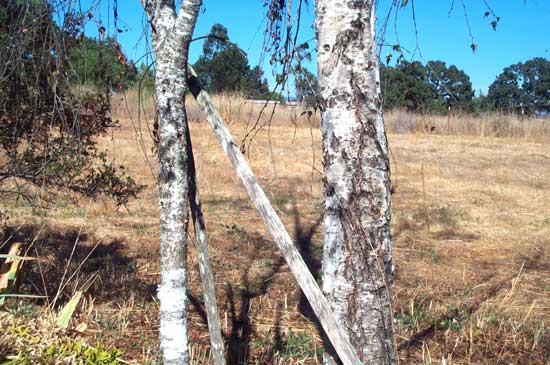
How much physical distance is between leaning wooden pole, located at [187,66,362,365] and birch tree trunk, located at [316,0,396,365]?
0.78ft

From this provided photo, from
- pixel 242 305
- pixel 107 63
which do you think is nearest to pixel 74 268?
pixel 242 305

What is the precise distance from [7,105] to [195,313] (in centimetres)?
211

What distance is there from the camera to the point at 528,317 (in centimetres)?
456

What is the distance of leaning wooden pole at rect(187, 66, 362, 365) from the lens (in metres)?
2.09

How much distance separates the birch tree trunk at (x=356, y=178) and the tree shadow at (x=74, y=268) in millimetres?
2286

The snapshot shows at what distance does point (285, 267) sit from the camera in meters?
5.68

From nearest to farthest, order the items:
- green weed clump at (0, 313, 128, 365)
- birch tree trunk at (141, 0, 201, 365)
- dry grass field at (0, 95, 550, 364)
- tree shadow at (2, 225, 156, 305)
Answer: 1. green weed clump at (0, 313, 128, 365)
2. birch tree trunk at (141, 0, 201, 365)
3. dry grass field at (0, 95, 550, 364)
4. tree shadow at (2, 225, 156, 305)

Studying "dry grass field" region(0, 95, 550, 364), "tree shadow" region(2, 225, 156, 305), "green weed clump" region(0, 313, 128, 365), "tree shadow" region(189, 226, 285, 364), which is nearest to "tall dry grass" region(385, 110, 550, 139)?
"dry grass field" region(0, 95, 550, 364)

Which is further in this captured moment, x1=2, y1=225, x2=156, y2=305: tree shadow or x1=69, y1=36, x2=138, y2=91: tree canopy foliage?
x1=2, y1=225, x2=156, y2=305: tree shadow

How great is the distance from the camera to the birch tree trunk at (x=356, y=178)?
2275mm

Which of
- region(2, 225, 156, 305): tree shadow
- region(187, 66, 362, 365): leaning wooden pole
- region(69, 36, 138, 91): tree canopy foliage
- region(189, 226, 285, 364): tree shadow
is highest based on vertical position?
region(69, 36, 138, 91): tree canopy foliage

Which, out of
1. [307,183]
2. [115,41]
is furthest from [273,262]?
[307,183]

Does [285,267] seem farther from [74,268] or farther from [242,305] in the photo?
[74,268]

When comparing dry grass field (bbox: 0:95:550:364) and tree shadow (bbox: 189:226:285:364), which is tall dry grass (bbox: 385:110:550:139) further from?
tree shadow (bbox: 189:226:285:364)
